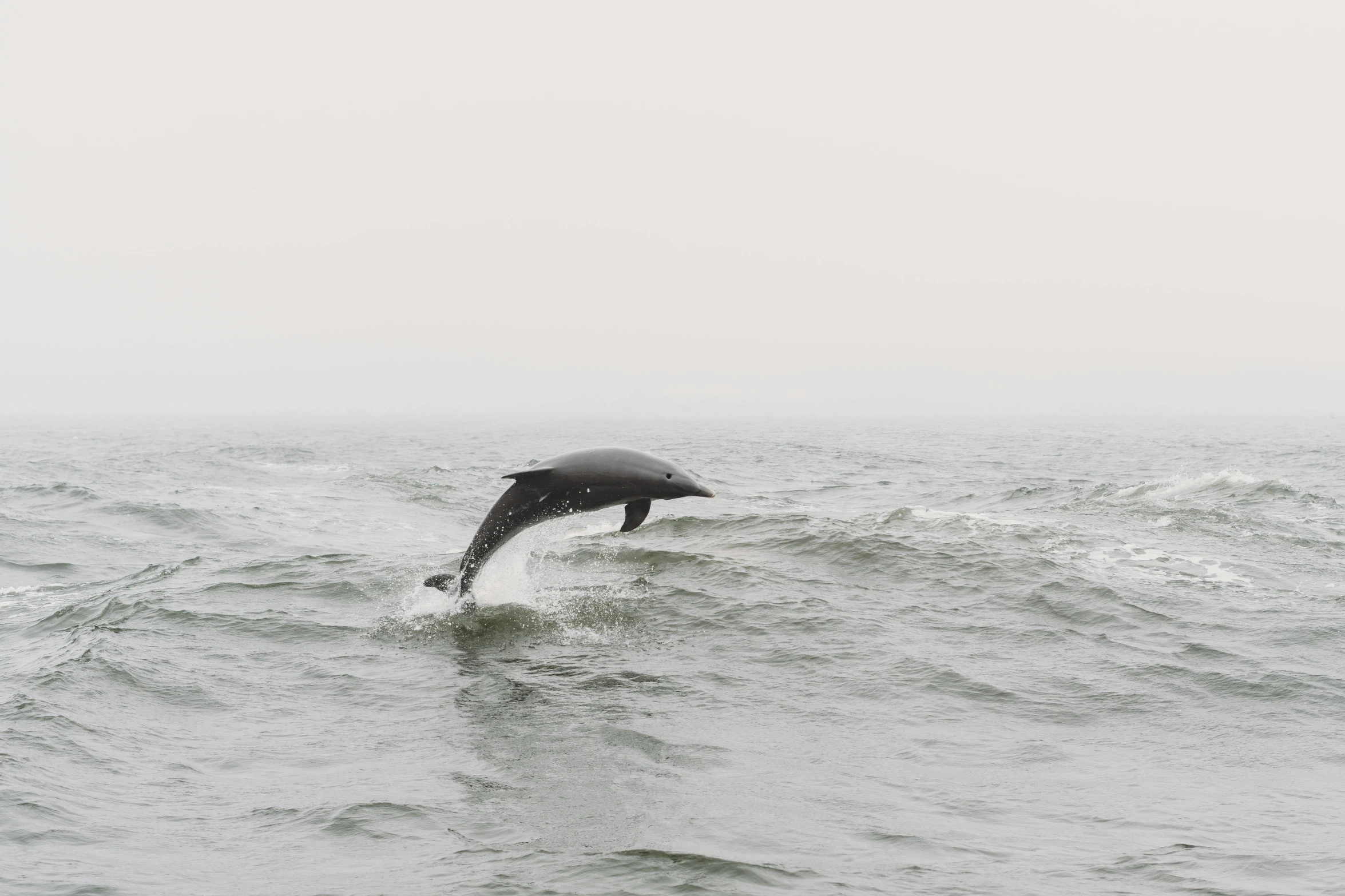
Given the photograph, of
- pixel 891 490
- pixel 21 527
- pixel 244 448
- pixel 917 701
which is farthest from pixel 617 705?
pixel 244 448

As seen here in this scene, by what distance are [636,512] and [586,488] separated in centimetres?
58

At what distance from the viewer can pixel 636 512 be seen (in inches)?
403

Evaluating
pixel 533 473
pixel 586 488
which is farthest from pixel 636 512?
pixel 533 473

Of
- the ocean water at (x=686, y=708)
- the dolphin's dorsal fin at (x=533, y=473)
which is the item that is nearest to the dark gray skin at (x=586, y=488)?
the dolphin's dorsal fin at (x=533, y=473)

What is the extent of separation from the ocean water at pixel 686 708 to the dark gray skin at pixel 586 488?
1.37 metres

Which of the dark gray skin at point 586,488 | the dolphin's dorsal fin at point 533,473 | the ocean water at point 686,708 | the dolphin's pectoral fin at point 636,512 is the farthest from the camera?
the dolphin's pectoral fin at point 636,512

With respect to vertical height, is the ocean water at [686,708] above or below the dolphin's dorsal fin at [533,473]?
below

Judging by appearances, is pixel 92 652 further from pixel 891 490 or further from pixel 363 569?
pixel 891 490

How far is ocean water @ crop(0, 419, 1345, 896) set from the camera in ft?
18.7

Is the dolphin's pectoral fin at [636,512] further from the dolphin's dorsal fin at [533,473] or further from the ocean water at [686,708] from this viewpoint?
the ocean water at [686,708]

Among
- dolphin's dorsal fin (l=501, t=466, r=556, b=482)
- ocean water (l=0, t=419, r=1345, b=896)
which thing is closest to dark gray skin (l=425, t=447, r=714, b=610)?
dolphin's dorsal fin (l=501, t=466, r=556, b=482)

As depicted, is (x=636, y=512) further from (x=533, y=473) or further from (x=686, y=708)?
(x=686, y=708)

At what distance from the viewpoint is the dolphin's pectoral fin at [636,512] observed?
1018 centimetres

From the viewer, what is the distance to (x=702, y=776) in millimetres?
6965
